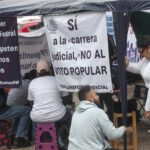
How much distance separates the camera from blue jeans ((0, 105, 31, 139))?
8852 mm

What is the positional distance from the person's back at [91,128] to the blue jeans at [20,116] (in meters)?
2.81

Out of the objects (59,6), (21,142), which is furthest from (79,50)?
(21,142)

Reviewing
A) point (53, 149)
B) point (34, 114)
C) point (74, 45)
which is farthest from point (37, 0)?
point (53, 149)

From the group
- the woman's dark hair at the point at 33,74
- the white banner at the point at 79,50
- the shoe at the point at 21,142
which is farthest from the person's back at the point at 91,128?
the shoe at the point at 21,142

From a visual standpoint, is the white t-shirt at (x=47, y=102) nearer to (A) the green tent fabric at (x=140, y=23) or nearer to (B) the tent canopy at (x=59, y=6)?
(B) the tent canopy at (x=59, y=6)

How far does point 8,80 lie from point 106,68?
215cm

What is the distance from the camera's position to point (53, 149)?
26.1 feet

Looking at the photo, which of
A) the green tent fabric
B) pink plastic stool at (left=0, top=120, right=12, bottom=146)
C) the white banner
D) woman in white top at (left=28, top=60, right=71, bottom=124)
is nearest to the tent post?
the white banner

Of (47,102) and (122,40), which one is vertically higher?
(122,40)

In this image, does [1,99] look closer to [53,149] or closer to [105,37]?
[53,149]

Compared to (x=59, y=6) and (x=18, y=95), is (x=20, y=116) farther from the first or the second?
(x=59, y=6)

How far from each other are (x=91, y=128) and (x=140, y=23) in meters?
3.14

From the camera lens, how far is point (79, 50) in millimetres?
7066

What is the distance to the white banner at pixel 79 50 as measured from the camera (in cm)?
680
